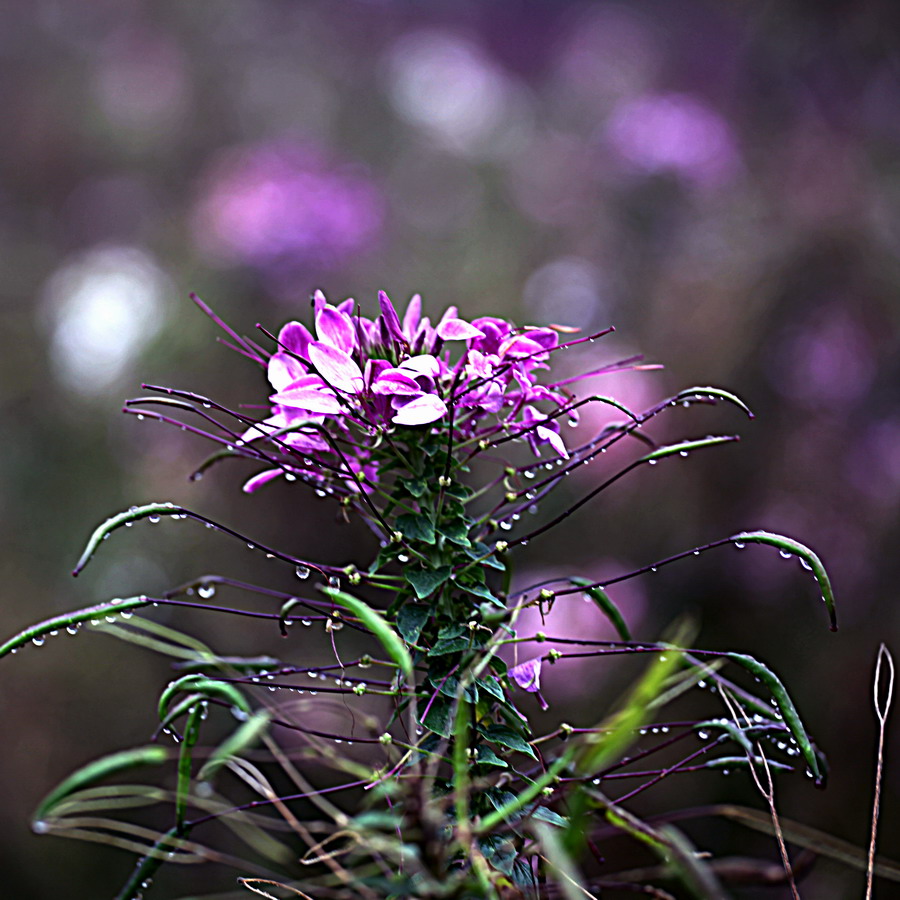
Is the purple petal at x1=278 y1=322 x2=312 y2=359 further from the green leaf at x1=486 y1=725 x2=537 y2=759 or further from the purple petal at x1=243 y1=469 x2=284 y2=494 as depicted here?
the green leaf at x1=486 y1=725 x2=537 y2=759

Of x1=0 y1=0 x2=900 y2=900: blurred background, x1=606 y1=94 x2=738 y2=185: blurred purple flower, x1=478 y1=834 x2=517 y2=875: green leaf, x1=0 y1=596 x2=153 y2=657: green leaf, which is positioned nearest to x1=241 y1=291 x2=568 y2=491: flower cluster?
x1=0 y1=596 x2=153 y2=657: green leaf

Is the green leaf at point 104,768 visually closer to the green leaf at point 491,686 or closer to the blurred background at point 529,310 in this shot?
the green leaf at point 491,686

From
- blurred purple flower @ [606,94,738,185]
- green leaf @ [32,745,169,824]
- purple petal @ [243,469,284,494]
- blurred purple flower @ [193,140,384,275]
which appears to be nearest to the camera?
green leaf @ [32,745,169,824]

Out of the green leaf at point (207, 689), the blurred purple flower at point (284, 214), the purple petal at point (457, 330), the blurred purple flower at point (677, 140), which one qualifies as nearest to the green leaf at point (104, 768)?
the green leaf at point (207, 689)

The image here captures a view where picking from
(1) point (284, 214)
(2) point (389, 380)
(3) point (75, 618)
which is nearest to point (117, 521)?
(3) point (75, 618)

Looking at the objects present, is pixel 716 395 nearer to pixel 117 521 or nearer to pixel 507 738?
pixel 507 738
